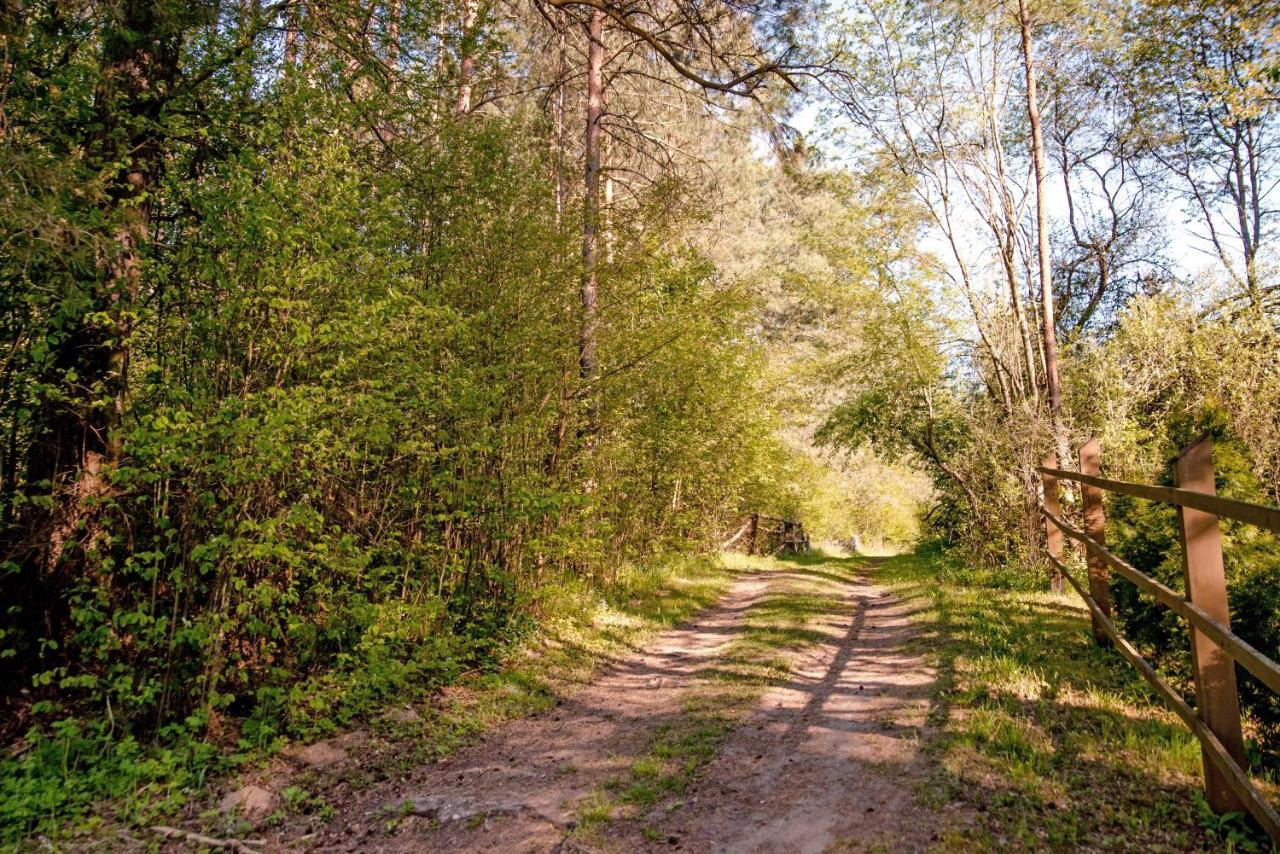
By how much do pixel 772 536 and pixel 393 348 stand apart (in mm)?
18284

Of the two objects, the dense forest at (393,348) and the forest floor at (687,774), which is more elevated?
the dense forest at (393,348)

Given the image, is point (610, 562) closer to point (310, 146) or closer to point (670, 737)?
point (670, 737)

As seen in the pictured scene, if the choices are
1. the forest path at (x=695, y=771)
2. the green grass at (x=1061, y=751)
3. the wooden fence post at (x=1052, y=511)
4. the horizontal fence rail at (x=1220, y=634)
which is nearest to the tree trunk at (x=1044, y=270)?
the wooden fence post at (x=1052, y=511)

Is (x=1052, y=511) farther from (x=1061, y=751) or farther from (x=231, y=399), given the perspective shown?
(x=231, y=399)

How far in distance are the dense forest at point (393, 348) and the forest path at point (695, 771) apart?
1113 millimetres

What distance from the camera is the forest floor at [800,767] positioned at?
3.12 metres

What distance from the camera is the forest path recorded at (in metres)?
3.41

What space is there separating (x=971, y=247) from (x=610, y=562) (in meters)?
8.30

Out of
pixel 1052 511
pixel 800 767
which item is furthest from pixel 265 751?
pixel 1052 511

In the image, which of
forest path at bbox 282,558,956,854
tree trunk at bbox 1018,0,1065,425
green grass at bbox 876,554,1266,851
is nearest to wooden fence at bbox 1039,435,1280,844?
green grass at bbox 876,554,1266,851

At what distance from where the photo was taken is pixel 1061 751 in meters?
3.61

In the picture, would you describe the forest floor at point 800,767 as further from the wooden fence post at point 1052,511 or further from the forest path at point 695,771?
the wooden fence post at point 1052,511

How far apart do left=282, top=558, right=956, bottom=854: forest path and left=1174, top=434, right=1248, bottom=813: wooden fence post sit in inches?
46.0

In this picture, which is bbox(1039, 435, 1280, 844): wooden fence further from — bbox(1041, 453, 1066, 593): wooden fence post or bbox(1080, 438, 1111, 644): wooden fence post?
bbox(1041, 453, 1066, 593): wooden fence post
